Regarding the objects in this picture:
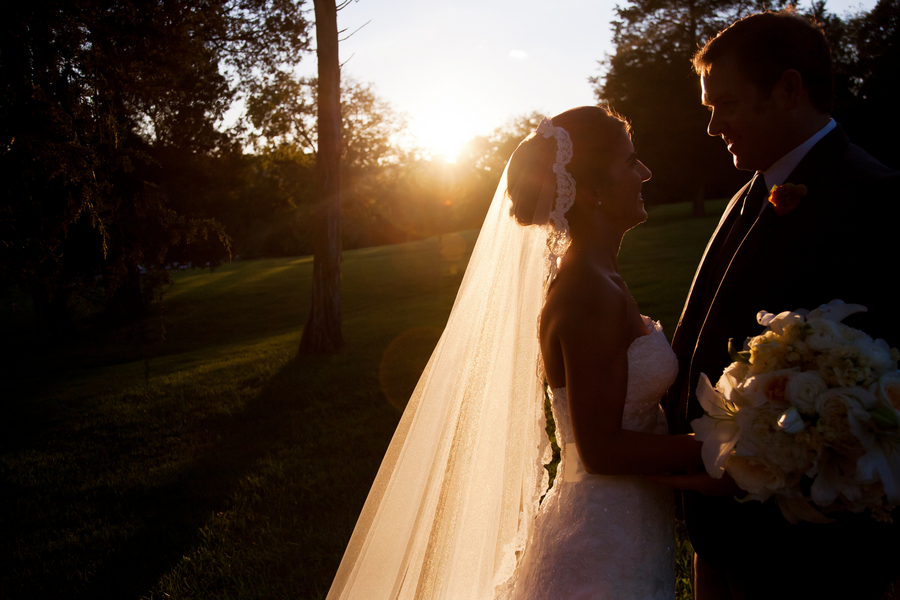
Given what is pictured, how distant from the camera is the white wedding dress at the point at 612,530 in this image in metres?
2.44

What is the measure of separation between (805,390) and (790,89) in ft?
5.11

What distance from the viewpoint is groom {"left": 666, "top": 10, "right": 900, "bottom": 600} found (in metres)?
2.29

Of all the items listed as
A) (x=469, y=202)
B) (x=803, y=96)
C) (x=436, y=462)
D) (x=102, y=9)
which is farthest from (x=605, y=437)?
(x=469, y=202)

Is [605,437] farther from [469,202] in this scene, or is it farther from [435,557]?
[469,202]

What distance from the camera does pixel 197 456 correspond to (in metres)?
7.39

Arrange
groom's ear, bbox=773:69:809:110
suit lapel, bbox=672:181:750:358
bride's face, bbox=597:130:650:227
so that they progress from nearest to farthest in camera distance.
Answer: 1. groom's ear, bbox=773:69:809:110
2. bride's face, bbox=597:130:650:227
3. suit lapel, bbox=672:181:750:358

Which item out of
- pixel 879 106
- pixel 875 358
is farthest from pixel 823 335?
pixel 879 106

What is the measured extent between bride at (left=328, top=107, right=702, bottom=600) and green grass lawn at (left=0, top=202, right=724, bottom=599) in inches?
71.3

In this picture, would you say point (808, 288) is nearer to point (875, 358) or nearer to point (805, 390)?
point (875, 358)

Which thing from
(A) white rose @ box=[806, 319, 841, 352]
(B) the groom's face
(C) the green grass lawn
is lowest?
(C) the green grass lawn

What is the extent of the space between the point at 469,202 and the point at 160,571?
162 ft

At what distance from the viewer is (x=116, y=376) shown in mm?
13547

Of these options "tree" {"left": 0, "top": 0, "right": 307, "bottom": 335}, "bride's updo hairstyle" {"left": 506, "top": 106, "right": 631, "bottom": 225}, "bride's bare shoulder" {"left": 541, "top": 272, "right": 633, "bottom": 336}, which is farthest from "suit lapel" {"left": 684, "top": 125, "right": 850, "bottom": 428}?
"tree" {"left": 0, "top": 0, "right": 307, "bottom": 335}

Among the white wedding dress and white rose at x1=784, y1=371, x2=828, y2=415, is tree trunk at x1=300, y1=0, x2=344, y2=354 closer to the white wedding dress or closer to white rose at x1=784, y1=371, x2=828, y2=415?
the white wedding dress
